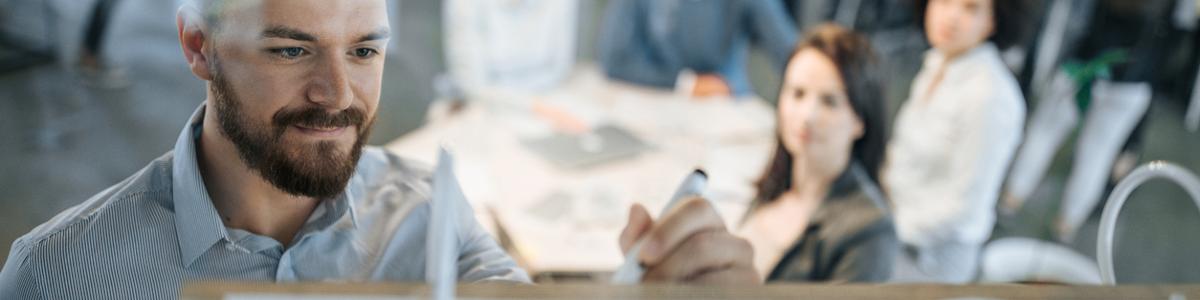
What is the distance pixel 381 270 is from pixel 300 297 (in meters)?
0.52

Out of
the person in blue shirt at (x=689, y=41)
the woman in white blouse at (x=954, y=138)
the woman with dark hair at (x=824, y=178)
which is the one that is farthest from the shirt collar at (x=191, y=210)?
the woman in white blouse at (x=954, y=138)

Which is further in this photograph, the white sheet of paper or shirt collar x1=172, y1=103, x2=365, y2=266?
shirt collar x1=172, y1=103, x2=365, y2=266

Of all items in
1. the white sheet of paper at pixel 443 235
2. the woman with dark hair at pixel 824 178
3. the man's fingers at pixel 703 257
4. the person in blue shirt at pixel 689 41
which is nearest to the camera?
the white sheet of paper at pixel 443 235

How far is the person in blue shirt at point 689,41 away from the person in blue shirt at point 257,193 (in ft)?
5.07

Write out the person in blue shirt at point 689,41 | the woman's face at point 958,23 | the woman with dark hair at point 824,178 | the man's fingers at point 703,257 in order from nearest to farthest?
the man's fingers at point 703,257 → the woman with dark hair at point 824,178 → the woman's face at point 958,23 → the person in blue shirt at point 689,41

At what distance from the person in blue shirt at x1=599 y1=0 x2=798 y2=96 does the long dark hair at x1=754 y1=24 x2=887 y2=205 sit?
0.97ft

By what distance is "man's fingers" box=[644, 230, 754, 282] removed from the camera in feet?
3.76

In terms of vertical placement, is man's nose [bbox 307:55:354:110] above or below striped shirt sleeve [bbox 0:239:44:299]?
above

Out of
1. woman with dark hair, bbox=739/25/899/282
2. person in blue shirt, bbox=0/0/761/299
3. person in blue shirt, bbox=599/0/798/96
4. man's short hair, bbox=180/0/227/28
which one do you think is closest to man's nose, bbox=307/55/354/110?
person in blue shirt, bbox=0/0/761/299

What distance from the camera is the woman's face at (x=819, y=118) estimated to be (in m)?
2.32

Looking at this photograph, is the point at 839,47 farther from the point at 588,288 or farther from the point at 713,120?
the point at 588,288

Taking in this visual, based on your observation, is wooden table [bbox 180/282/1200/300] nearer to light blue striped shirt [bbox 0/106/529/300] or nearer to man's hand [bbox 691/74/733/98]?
light blue striped shirt [bbox 0/106/529/300]

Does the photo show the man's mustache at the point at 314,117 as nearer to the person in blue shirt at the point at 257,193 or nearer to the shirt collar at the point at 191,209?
the person in blue shirt at the point at 257,193

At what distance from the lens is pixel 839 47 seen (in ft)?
7.91
